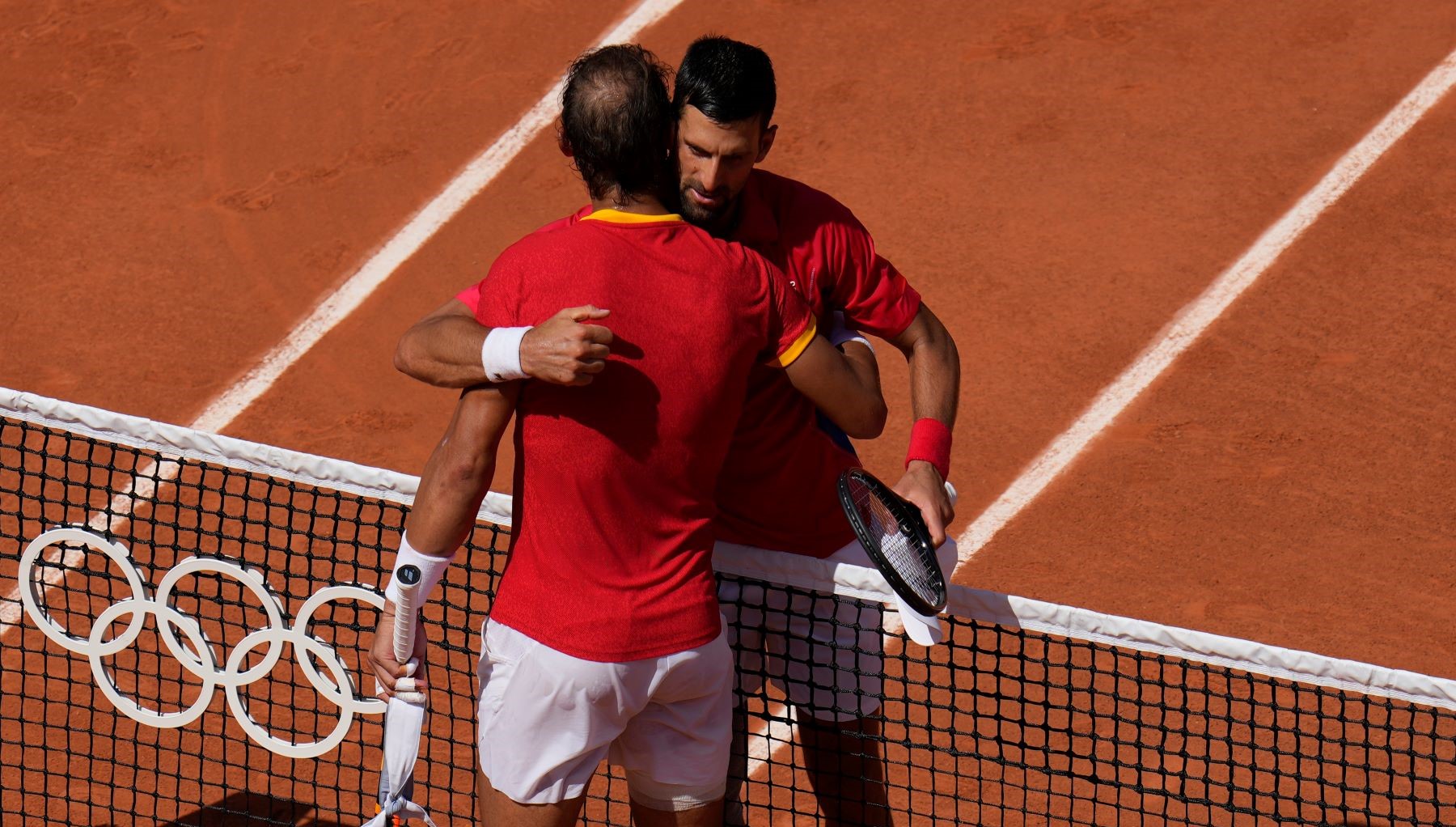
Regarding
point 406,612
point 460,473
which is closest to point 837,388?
point 460,473

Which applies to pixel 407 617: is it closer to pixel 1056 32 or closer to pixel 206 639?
pixel 206 639

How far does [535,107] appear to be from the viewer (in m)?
11.2

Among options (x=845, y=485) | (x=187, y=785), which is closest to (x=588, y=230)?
(x=845, y=485)

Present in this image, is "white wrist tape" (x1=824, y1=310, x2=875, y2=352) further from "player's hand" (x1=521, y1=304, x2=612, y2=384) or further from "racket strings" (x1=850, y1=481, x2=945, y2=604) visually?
"player's hand" (x1=521, y1=304, x2=612, y2=384)

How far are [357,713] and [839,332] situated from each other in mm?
2368

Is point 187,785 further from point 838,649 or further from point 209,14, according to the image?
point 209,14

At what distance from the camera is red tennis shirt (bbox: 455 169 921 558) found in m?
4.82

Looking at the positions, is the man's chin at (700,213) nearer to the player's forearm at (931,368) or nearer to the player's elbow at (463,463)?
the player's forearm at (931,368)

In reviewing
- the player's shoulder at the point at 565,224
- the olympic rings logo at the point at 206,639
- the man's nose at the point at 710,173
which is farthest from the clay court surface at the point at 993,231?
the player's shoulder at the point at 565,224

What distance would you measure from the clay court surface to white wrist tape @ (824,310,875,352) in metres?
3.16

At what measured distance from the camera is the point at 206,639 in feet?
18.5

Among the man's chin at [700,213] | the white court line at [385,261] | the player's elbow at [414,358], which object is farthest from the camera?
the white court line at [385,261]

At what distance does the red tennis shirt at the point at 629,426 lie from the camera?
4.01m

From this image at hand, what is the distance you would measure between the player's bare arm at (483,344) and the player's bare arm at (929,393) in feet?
3.78
